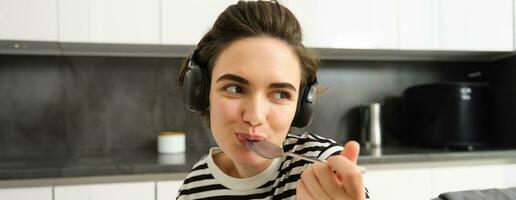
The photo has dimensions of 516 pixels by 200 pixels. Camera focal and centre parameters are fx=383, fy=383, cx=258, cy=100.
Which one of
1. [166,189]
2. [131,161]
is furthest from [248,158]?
[131,161]

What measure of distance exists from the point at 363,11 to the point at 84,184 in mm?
1344

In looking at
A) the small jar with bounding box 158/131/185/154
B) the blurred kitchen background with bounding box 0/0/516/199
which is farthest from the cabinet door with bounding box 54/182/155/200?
the small jar with bounding box 158/131/185/154

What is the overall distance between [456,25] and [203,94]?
154 centimetres

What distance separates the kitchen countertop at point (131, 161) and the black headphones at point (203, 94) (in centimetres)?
69

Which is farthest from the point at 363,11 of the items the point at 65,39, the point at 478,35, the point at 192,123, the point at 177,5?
the point at 65,39

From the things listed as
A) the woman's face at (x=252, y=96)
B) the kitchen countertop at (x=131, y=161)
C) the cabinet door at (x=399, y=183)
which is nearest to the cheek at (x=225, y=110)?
the woman's face at (x=252, y=96)

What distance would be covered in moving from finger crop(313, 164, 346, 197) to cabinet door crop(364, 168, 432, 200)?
45.9 inches

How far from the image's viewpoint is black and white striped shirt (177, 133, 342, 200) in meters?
0.72

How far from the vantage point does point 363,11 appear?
174 cm

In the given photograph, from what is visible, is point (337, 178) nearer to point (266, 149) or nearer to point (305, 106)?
point (266, 149)

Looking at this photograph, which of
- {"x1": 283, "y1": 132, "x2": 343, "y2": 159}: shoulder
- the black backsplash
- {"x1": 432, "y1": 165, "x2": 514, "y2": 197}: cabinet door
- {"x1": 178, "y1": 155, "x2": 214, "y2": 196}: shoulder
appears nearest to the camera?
{"x1": 283, "y1": 132, "x2": 343, "y2": 159}: shoulder

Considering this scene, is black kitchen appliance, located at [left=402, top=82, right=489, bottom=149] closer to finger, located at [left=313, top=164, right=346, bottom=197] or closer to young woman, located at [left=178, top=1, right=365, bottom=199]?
young woman, located at [left=178, top=1, right=365, bottom=199]

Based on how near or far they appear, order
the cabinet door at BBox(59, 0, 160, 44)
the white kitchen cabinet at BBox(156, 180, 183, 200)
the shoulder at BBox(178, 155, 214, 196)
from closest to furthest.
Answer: the shoulder at BBox(178, 155, 214, 196)
the white kitchen cabinet at BBox(156, 180, 183, 200)
the cabinet door at BBox(59, 0, 160, 44)

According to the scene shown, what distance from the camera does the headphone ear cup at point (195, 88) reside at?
728 mm
